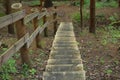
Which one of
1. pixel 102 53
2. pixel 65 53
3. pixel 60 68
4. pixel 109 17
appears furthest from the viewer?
pixel 109 17

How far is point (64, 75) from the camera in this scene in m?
5.86

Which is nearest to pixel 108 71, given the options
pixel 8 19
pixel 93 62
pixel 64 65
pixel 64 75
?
pixel 93 62

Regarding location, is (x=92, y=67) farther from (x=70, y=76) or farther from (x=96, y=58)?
(x=70, y=76)

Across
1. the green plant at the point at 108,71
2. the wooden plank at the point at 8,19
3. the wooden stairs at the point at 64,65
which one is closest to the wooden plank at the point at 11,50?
the wooden plank at the point at 8,19

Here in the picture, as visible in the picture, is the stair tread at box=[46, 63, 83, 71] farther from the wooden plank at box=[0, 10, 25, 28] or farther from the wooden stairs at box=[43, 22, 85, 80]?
the wooden plank at box=[0, 10, 25, 28]

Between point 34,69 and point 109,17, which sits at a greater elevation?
point 34,69

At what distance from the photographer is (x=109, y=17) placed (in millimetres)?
24797

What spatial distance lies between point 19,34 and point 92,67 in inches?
124

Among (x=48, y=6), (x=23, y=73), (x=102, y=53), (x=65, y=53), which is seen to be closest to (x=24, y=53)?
(x=23, y=73)

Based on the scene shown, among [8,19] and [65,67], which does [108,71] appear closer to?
[65,67]

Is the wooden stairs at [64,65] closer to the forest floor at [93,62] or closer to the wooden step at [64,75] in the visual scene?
the wooden step at [64,75]

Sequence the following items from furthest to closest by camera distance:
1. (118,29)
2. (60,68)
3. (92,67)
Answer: (118,29) → (92,67) → (60,68)

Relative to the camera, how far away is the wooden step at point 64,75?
5.71 m

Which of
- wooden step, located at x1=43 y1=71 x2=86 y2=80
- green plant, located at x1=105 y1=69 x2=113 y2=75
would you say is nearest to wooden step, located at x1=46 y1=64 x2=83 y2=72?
wooden step, located at x1=43 y1=71 x2=86 y2=80
